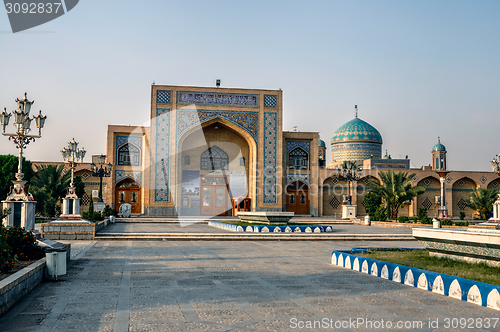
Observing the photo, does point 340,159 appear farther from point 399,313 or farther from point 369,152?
point 399,313

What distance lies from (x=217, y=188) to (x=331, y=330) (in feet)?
74.3

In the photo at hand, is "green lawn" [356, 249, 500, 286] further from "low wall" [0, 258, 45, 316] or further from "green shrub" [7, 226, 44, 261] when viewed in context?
"green shrub" [7, 226, 44, 261]

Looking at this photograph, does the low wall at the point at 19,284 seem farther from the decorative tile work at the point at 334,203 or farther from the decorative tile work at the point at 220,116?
the decorative tile work at the point at 334,203

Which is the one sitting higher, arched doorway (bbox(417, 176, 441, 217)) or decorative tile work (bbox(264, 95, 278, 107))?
decorative tile work (bbox(264, 95, 278, 107))

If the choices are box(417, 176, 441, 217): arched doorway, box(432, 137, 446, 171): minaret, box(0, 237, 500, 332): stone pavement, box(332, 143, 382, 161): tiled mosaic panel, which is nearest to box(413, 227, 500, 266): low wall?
box(0, 237, 500, 332): stone pavement

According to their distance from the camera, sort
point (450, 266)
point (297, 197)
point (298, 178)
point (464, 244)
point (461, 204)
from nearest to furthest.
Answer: point (450, 266) → point (464, 244) → point (298, 178) → point (297, 197) → point (461, 204)

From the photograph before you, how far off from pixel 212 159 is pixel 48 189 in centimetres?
896

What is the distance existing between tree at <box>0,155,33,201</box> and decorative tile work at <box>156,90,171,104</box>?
847 centimetres

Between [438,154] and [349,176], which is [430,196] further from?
[349,176]

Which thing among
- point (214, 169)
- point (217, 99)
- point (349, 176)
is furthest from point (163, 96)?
point (349, 176)

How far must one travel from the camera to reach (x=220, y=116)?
25.3 m

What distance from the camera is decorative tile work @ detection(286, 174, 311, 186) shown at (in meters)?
26.8

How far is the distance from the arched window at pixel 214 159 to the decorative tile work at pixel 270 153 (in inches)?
99.4

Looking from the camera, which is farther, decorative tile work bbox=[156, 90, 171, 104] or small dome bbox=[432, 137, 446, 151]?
small dome bbox=[432, 137, 446, 151]
